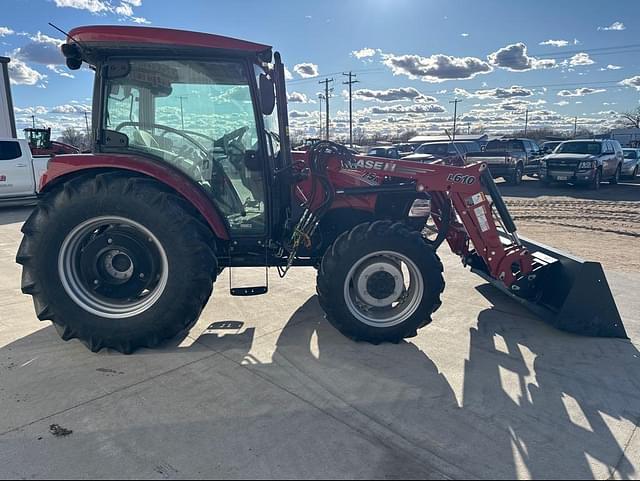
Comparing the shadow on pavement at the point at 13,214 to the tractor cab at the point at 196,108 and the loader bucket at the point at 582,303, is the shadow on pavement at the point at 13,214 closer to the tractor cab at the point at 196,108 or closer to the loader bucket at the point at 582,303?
the tractor cab at the point at 196,108

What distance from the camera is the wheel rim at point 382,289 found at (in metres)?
3.90

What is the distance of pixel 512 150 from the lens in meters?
19.4

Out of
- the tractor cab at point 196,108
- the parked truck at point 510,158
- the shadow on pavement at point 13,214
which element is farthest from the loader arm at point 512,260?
the parked truck at point 510,158

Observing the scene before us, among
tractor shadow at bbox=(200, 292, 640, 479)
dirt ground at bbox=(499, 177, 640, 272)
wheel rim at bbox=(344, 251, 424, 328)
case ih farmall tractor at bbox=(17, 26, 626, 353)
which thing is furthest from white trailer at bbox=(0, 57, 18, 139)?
wheel rim at bbox=(344, 251, 424, 328)

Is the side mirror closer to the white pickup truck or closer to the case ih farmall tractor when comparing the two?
the case ih farmall tractor

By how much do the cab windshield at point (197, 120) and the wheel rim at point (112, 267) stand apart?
0.69m

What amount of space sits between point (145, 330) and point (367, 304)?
187 cm

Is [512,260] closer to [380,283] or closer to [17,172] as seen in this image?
[380,283]

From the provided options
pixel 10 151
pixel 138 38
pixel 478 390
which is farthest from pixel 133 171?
pixel 10 151

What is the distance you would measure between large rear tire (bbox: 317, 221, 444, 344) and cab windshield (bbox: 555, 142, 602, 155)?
53.3 ft

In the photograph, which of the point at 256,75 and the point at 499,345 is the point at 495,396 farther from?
the point at 256,75

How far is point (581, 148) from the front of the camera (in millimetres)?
17203

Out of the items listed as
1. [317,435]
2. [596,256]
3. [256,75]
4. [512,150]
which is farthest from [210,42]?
[512,150]

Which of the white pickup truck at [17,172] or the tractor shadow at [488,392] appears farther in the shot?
the white pickup truck at [17,172]
